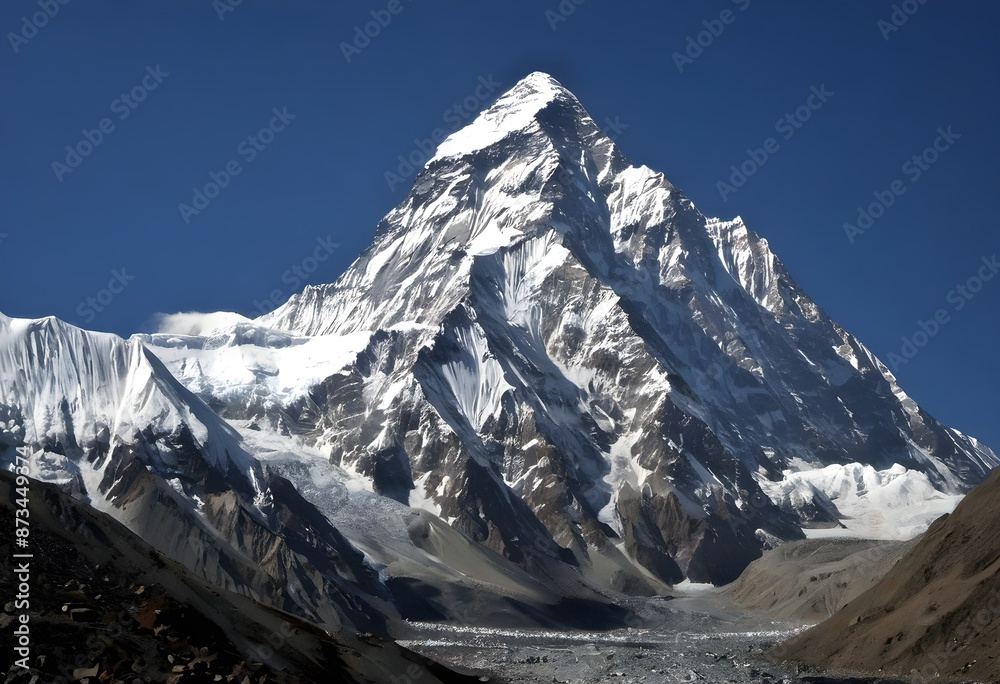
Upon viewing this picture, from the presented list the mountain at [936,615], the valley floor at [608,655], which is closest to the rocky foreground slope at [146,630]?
the valley floor at [608,655]

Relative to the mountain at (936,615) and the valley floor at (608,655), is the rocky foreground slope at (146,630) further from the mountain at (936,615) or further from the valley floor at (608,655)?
the mountain at (936,615)

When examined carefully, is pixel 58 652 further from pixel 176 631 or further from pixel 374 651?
pixel 374 651

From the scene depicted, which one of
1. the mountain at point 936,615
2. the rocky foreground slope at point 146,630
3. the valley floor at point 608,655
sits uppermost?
the rocky foreground slope at point 146,630

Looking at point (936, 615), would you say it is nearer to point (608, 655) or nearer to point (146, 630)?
point (608, 655)

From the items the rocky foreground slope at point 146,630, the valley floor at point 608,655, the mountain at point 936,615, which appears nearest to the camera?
the rocky foreground slope at point 146,630

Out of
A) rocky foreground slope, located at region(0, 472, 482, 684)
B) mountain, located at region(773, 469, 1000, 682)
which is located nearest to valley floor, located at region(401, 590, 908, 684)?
mountain, located at region(773, 469, 1000, 682)

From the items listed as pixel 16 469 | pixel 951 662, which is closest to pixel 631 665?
pixel 951 662
